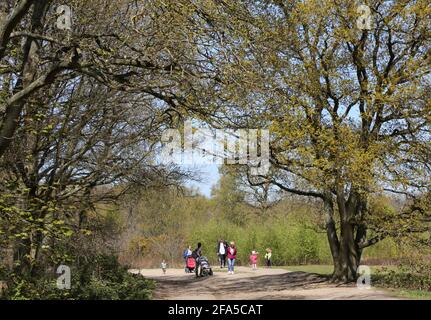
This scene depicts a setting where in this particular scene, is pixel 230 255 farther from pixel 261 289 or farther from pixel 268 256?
pixel 268 256

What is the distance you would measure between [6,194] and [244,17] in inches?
194

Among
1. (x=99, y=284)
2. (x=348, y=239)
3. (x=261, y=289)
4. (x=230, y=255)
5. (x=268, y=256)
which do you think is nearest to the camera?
(x=99, y=284)

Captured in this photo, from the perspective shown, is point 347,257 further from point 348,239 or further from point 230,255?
point 230,255

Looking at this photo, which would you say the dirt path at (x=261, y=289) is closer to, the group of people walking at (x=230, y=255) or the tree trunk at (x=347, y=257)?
the tree trunk at (x=347, y=257)

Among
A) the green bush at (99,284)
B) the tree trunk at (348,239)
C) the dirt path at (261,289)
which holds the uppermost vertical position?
the tree trunk at (348,239)

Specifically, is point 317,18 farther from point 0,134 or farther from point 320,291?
point 0,134

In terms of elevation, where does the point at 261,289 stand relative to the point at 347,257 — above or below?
below

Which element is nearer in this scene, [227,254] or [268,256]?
[227,254]

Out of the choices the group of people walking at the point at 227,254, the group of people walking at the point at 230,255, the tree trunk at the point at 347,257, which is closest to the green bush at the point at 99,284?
the tree trunk at the point at 347,257

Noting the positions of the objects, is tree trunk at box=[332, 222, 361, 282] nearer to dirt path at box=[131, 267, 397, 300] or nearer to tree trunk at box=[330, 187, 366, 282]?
tree trunk at box=[330, 187, 366, 282]

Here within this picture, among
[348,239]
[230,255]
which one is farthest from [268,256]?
[348,239]

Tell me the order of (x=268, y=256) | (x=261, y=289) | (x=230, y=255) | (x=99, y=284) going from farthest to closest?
1. (x=268, y=256)
2. (x=230, y=255)
3. (x=261, y=289)
4. (x=99, y=284)

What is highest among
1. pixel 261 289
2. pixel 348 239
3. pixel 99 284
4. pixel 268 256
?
pixel 348 239

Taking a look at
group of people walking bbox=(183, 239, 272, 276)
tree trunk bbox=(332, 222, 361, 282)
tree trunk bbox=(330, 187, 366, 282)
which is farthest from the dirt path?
group of people walking bbox=(183, 239, 272, 276)
